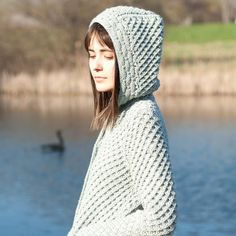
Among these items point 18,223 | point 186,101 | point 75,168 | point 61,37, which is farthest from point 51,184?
point 61,37

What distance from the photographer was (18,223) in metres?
8.85

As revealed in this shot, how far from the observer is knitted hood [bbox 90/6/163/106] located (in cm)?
150

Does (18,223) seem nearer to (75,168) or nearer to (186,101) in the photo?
(75,168)

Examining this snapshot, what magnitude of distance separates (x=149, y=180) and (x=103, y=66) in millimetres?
250

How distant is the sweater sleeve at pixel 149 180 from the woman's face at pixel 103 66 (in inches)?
4.3

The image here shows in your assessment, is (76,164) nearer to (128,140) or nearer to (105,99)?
(105,99)

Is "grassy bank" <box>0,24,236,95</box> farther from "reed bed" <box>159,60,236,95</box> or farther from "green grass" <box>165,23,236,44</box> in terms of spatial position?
"green grass" <box>165,23,236,44</box>

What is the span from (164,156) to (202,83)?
18.5 meters

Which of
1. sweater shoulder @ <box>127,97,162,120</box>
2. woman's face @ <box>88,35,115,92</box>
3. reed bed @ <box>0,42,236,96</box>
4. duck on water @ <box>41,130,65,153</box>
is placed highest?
woman's face @ <box>88,35,115,92</box>

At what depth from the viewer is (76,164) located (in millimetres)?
12789

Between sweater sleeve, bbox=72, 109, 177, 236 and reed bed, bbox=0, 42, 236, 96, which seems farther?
reed bed, bbox=0, 42, 236, 96

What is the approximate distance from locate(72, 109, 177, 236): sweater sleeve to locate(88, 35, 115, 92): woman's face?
0.11 metres

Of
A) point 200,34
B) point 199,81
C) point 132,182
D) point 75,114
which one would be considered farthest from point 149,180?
point 200,34

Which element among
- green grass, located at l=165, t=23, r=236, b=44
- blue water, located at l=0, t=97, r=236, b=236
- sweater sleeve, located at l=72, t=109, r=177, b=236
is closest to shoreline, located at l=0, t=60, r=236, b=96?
blue water, located at l=0, t=97, r=236, b=236
